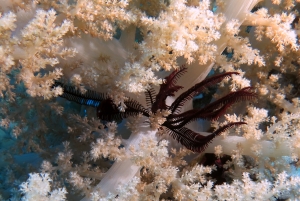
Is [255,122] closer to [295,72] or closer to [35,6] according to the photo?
[295,72]

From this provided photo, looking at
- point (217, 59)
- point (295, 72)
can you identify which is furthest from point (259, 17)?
point (295, 72)

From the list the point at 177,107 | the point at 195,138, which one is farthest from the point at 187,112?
the point at 195,138

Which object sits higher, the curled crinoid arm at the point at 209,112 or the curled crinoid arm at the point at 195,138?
the curled crinoid arm at the point at 209,112

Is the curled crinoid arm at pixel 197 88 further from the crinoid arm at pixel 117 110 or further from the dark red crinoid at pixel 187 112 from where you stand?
the crinoid arm at pixel 117 110

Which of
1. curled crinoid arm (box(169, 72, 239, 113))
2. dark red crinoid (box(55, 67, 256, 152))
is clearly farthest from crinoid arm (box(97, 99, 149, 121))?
curled crinoid arm (box(169, 72, 239, 113))

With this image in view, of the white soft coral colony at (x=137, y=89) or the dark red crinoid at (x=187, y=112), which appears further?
the dark red crinoid at (x=187, y=112)

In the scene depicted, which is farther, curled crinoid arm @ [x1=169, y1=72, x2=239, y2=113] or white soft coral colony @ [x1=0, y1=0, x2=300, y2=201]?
curled crinoid arm @ [x1=169, y1=72, x2=239, y2=113]

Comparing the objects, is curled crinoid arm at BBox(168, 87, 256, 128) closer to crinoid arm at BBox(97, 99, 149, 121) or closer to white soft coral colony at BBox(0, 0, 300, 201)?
white soft coral colony at BBox(0, 0, 300, 201)

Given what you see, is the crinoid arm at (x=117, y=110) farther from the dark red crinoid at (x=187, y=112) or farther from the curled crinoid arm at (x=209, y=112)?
the curled crinoid arm at (x=209, y=112)

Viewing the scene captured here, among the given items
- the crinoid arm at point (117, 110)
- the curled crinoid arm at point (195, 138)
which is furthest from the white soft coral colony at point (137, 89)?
the curled crinoid arm at point (195, 138)
